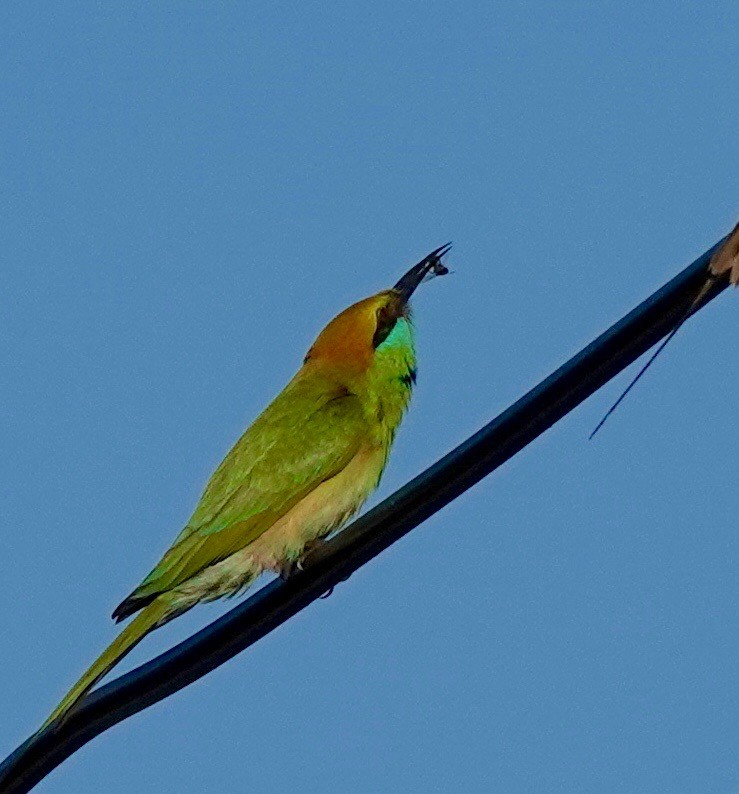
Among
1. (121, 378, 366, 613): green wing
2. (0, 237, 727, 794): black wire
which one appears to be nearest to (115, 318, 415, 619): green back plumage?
(121, 378, 366, 613): green wing

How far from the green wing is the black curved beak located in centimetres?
55

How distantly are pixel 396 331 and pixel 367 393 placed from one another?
0.34 metres

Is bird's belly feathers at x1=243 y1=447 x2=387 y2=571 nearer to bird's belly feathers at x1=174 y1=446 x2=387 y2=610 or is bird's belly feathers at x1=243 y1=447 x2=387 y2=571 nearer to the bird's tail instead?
bird's belly feathers at x1=174 y1=446 x2=387 y2=610

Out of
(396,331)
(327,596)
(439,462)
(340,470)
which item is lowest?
(439,462)

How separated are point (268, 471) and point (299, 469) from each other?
0.30ft

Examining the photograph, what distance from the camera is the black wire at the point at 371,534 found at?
2295 mm

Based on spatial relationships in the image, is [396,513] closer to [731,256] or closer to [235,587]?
[731,256]

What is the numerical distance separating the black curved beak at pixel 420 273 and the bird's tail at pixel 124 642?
1.62 m

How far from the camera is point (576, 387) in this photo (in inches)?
92.7

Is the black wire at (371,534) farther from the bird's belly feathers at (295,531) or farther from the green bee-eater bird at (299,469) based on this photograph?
the bird's belly feathers at (295,531)

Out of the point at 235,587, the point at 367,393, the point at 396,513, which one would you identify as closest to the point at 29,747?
the point at 396,513

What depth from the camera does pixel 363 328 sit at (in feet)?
16.6

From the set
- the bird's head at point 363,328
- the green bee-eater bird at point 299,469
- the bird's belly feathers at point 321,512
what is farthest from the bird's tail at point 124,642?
the bird's head at point 363,328

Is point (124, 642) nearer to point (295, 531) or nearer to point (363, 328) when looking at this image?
point (295, 531)
